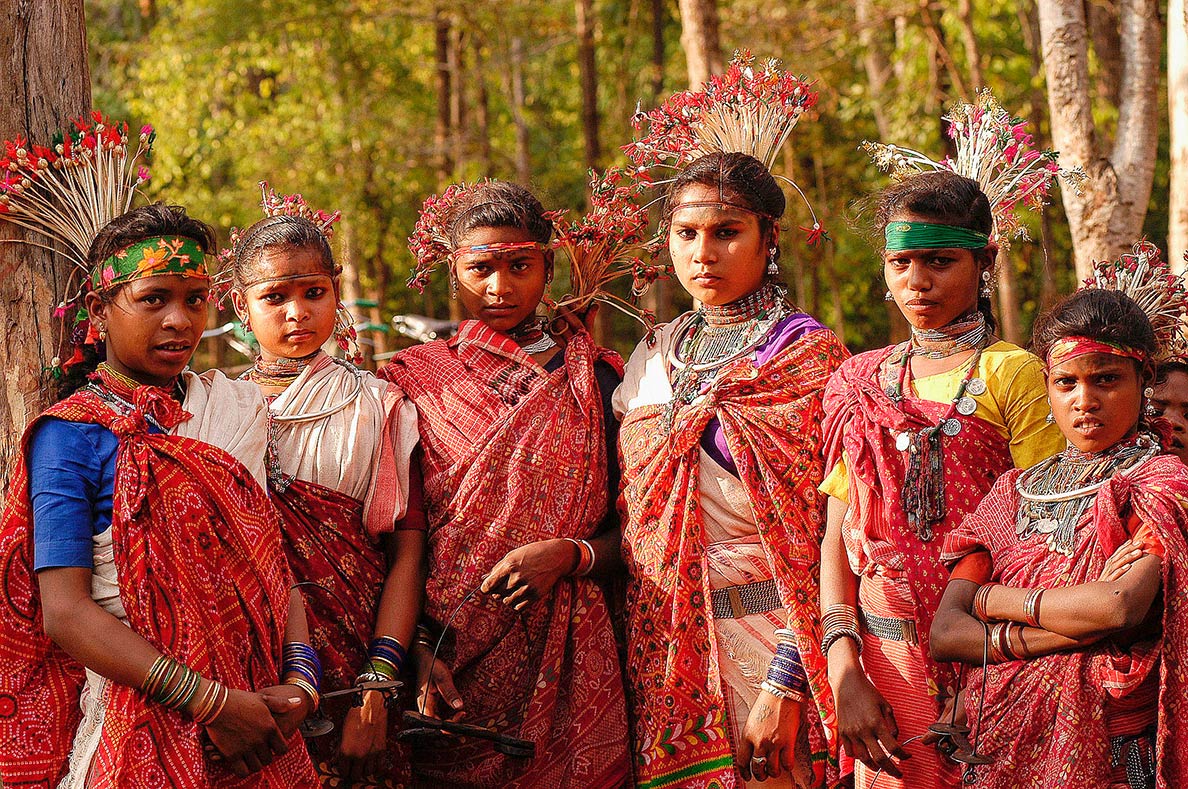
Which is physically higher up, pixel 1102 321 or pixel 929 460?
pixel 1102 321

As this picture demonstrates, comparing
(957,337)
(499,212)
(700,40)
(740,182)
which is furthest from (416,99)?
(957,337)

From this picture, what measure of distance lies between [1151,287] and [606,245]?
1666 mm

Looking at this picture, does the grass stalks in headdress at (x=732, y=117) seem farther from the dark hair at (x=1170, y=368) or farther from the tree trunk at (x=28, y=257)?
the tree trunk at (x=28, y=257)

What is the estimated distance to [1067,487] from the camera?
3105 mm

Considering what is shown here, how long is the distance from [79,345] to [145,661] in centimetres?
97

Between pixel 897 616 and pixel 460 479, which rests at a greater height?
pixel 460 479

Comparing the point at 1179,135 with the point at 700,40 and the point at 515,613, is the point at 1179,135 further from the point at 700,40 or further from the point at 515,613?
the point at 515,613

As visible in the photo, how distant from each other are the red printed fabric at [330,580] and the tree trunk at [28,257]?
34.3 inches

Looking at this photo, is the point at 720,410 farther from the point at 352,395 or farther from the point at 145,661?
the point at 145,661

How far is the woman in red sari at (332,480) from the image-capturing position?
3783 mm

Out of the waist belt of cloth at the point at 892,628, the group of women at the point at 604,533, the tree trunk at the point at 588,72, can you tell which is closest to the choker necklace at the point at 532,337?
the group of women at the point at 604,533

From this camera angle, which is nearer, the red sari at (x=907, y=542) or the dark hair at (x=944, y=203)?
the red sari at (x=907, y=542)

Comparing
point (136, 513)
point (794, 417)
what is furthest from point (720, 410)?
point (136, 513)

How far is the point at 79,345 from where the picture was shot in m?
3.53
